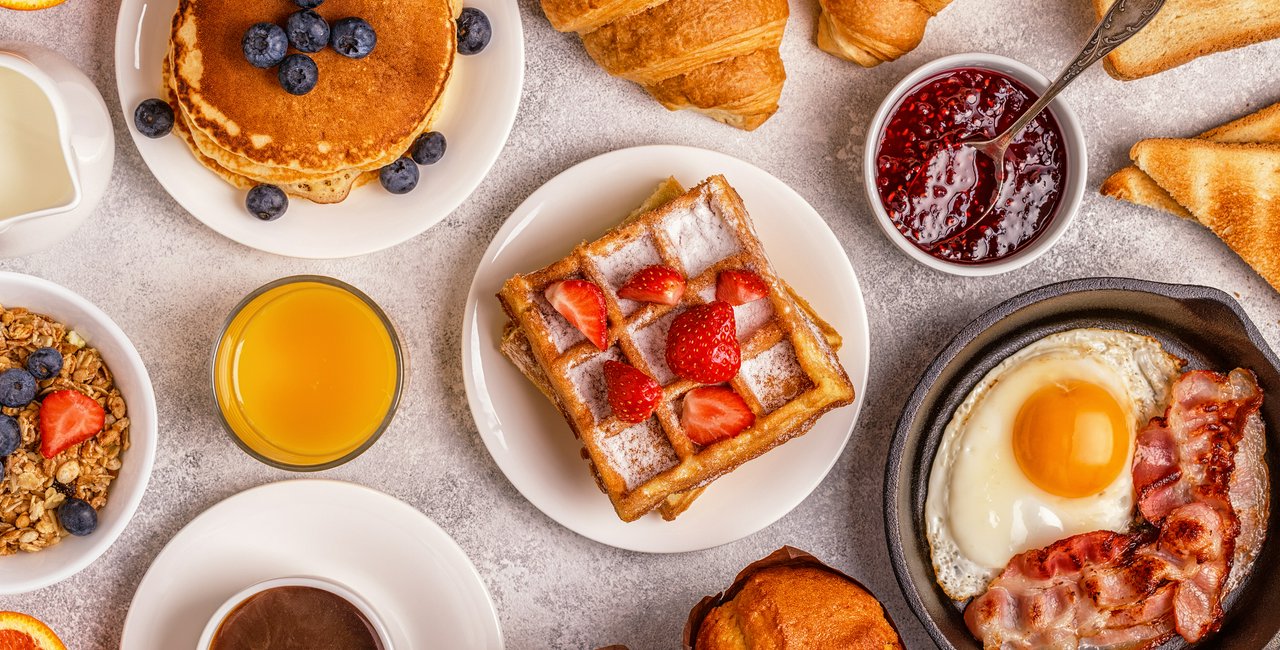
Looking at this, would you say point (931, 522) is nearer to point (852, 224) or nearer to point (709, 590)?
point (709, 590)

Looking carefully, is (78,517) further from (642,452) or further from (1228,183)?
(1228,183)

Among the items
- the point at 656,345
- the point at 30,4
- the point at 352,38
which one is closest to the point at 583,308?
the point at 656,345

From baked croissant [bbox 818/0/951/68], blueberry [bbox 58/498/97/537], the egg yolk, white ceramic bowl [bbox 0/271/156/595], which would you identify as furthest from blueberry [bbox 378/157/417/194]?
the egg yolk

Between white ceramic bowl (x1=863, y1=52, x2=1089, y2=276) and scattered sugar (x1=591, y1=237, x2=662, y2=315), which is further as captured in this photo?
white ceramic bowl (x1=863, y1=52, x2=1089, y2=276)

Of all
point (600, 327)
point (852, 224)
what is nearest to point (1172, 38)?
point (852, 224)

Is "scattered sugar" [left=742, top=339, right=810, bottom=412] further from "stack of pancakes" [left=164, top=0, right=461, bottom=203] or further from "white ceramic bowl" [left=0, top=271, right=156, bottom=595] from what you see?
"white ceramic bowl" [left=0, top=271, right=156, bottom=595]

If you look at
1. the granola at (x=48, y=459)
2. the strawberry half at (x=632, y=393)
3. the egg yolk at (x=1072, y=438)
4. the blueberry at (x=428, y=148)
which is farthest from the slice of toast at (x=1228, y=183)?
the granola at (x=48, y=459)

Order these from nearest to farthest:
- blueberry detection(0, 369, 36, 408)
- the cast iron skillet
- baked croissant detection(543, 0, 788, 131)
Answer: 1. blueberry detection(0, 369, 36, 408)
2. baked croissant detection(543, 0, 788, 131)
3. the cast iron skillet
